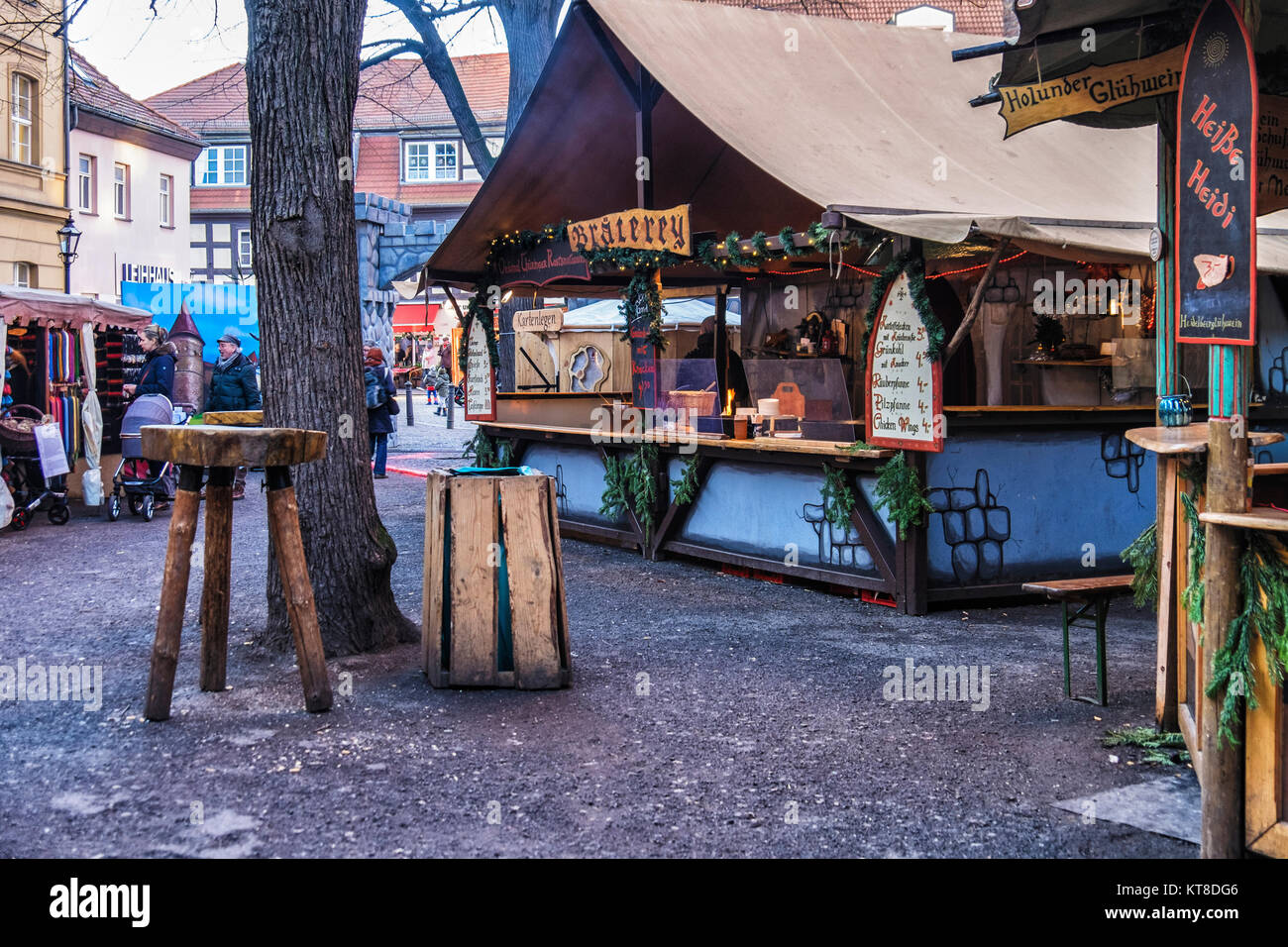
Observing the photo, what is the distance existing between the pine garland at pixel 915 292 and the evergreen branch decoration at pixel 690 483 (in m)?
2.02

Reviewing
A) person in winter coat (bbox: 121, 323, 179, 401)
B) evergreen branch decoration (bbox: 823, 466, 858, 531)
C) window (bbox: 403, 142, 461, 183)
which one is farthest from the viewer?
window (bbox: 403, 142, 461, 183)

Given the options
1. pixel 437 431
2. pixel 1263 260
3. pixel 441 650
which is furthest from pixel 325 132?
pixel 437 431

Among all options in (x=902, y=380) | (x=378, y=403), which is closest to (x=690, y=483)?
(x=902, y=380)

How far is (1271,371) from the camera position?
36.3 ft

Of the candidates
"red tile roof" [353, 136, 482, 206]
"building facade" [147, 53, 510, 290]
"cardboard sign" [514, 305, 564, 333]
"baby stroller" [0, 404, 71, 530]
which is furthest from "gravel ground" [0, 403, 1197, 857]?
"building facade" [147, 53, 510, 290]

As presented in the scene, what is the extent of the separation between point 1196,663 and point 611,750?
227cm

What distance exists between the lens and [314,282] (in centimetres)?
684

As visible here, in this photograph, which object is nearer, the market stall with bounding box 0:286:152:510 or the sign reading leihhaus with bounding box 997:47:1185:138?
the sign reading leihhaus with bounding box 997:47:1185:138

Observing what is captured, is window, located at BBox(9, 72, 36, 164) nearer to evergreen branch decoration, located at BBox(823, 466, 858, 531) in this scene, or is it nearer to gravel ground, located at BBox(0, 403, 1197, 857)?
gravel ground, located at BBox(0, 403, 1197, 857)

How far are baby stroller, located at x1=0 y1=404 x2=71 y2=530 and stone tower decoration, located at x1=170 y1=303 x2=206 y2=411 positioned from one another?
555 cm

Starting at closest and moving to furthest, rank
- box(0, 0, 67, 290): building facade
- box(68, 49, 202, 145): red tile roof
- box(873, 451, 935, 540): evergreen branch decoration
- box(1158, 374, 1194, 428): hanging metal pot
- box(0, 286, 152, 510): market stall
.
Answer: box(1158, 374, 1194, 428): hanging metal pot, box(873, 451, 935, 540): evergreen branch decoration, box(0, 286, 152, 510): market stall, box(0, 0, 67, 290): building facade, box(68, 49, 202, 145): red tile roof

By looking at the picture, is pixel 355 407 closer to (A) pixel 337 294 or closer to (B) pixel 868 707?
(A) pixel 337 294

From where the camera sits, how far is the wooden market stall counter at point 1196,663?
3934 millimetres

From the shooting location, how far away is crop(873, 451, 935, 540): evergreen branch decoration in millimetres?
8367
